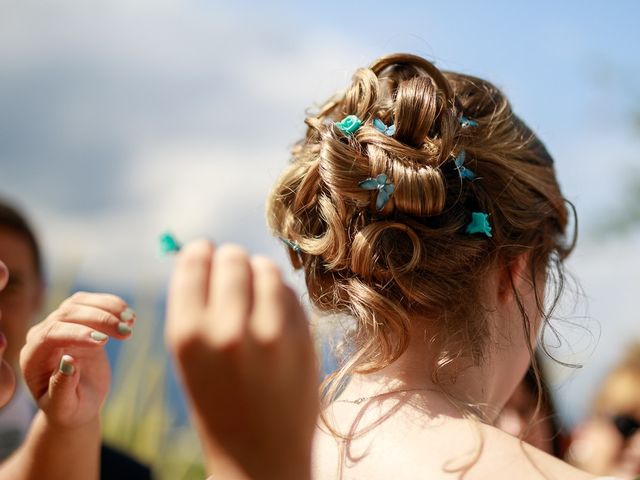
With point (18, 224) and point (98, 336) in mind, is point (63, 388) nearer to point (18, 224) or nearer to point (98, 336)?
point (98, 336)

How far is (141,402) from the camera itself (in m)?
4.05

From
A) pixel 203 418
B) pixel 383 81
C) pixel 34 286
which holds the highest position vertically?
pixel 383 81

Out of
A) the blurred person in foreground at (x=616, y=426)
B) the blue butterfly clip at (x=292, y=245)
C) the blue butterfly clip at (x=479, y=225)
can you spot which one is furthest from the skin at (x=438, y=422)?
the blurred person in foreground at (x=616, y=426)

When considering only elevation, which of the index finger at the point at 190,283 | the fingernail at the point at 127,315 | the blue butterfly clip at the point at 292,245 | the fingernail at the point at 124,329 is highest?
the index finger at the point at 190,283

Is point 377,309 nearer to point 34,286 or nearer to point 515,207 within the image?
point 515,207

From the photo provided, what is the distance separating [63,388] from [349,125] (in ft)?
2.81

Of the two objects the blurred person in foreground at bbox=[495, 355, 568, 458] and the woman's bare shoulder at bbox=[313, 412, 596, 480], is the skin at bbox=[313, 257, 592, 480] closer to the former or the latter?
the woman's bare shoulder at bbox=[313, 412, 596, 480]

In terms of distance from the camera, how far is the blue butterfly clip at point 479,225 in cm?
169

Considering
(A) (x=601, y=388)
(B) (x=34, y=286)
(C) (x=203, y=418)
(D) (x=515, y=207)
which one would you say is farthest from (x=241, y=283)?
(A) (x=601, y=388)

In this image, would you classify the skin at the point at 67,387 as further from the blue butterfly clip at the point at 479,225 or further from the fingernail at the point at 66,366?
the blue butterfly clip at the point at 479,225

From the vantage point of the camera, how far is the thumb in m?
1.53

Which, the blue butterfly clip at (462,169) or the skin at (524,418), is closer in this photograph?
the blue butterfly clip at (462,169)

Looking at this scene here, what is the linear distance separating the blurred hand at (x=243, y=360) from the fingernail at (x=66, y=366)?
746mm

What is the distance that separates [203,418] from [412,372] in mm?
853
